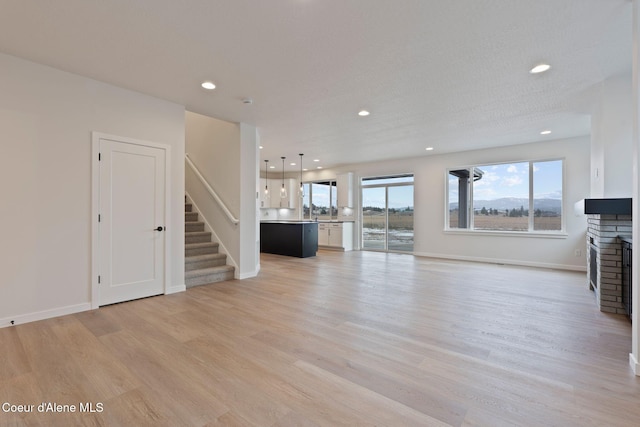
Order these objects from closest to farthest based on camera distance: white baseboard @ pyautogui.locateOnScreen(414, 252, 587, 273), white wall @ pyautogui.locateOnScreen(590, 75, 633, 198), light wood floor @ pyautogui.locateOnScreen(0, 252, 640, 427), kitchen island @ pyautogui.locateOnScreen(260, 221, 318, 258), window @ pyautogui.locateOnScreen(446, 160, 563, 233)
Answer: light wood floor @ pyautogui.locateOnScreen(0, 252, 640, 427) < white wall @ pyautogui.locateOnScreen(590, 75, 633, 198) < white baseboard @ pyautogui.locateOnScreen(414, 252, 587, 273) < window @ pyautogui.locateOnScreen(446, 160, 563, 233) < kitchen island @ pyautogui.locateOnScreen(260, 221, 318, 258)

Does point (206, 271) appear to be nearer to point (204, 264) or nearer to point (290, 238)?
point (204, 264)

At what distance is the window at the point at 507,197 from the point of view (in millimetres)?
6156

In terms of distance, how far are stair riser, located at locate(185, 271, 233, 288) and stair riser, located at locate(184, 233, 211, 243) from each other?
90cm

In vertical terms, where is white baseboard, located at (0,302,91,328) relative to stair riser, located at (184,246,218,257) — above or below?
below

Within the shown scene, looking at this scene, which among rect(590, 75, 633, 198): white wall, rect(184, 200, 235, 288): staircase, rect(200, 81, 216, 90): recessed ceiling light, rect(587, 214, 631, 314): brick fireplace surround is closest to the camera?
rect(590, 75, 633, 198): white wall

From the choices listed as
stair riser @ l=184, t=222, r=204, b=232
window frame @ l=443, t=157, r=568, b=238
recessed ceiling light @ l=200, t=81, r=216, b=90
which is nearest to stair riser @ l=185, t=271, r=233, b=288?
stair riser @ l=184, t=222, r=204, b=232

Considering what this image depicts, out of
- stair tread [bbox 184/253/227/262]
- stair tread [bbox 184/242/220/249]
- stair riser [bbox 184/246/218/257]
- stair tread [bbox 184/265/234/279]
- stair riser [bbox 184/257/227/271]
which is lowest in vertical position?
stair tread [bbox 184/265/234/279]

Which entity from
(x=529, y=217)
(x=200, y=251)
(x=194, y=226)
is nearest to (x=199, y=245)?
(x=200, y=251)

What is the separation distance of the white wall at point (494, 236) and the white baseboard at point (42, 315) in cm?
710

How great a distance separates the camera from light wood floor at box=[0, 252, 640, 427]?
1.66 m

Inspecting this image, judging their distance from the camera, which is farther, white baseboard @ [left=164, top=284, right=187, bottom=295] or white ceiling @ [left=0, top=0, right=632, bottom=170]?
white baseboard @ [left=164, top=284, right=187, bottom=295]

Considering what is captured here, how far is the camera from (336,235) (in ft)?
29.5

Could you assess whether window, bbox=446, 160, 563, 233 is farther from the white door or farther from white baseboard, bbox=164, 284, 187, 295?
the white door

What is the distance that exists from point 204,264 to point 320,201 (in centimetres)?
592
